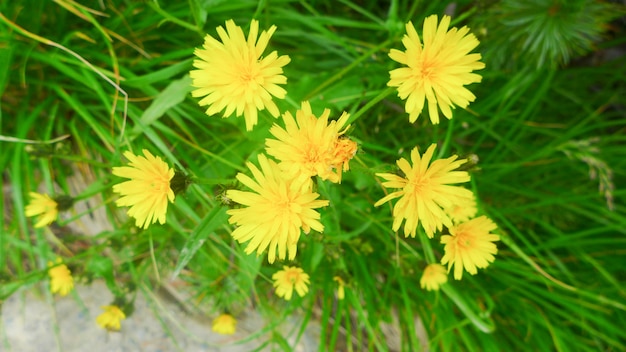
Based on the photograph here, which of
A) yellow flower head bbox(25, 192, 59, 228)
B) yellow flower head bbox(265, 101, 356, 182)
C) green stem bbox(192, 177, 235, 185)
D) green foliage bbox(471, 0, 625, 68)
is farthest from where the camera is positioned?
green foliage bbox(471, 0, 625, 68)

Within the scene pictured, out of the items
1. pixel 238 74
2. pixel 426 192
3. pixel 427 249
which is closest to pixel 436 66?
A: pixel 426 192

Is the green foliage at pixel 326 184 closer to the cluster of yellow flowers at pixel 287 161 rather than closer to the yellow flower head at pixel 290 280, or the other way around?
the yellow flower head at pixel 290 280

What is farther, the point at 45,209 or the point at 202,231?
the point at 45,209

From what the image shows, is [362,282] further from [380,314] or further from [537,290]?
[537,290]

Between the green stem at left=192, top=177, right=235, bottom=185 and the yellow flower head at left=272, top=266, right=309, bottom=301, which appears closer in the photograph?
the green stem at left=192, top=177, right=235, bottom=185

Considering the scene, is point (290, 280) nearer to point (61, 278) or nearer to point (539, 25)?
point (61, 278)

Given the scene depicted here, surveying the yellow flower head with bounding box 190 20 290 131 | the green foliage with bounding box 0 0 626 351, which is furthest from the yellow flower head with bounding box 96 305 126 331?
the yellow flower head with bounding box 190 20 290 131

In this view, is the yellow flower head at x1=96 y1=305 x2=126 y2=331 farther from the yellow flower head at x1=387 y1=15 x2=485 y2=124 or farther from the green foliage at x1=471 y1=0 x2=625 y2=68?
the green foliage at x1=471 y1=0 x2=625 y2=68
